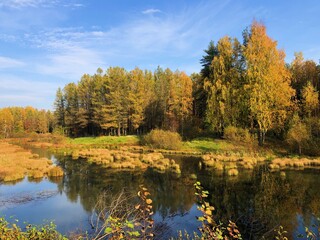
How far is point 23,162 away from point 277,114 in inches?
1507

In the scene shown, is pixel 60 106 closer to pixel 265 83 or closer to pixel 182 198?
pixel 265 83

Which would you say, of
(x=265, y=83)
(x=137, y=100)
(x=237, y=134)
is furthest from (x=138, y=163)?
(x=137, y=100)

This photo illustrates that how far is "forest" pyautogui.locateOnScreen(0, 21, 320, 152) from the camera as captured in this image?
44.7m

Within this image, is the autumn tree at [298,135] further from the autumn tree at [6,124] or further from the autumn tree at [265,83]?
the autumn tree at [6,124]

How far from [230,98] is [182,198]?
32.1 meters

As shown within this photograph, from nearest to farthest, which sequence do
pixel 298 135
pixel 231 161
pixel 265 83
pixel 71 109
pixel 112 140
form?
pixel 231 161 < pixel 298 135 < pixel 265 83 < pixel 112 140 < pixel 71 109

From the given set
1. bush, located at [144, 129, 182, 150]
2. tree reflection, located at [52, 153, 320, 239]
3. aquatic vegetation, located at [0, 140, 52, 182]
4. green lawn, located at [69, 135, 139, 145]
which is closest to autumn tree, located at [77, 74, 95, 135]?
green lawn, located at [69, 135, 139, 145]

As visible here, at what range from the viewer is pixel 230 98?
49.7 m

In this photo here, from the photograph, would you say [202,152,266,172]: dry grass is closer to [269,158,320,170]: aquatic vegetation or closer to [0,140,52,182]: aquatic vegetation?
[269,158,320,170]: aquatic vegetation

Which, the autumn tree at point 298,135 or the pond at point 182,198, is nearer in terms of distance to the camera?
the pond at point 182,198

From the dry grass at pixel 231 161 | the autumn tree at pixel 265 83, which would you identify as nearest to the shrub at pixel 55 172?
the dry grass at pixel 231 161

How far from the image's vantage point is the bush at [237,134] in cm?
4562

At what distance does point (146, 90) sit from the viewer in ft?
244

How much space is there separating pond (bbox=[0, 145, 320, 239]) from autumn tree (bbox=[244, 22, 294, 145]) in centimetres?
1481
